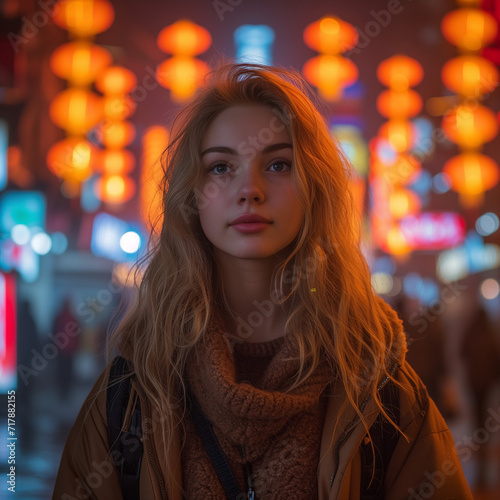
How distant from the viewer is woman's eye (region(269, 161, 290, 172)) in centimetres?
119

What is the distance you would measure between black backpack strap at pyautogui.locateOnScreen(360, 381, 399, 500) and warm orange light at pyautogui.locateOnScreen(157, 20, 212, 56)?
3.61 meters

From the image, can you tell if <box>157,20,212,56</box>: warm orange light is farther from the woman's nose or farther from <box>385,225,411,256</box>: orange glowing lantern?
<box>385,225,411,256</box>: orange glowing lantern

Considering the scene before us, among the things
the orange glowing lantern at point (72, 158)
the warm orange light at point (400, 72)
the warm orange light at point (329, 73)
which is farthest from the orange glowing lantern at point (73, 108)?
the warm orange light at point (400, 72)

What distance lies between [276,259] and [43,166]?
4.63m

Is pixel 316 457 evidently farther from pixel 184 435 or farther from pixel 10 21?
pixel 10 21

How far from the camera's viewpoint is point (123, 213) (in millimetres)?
6484

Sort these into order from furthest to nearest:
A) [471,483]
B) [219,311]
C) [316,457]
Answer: [471,483], [219,311], [316,457]

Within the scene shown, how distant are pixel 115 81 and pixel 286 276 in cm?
397

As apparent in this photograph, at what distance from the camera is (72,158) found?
16.4 ft

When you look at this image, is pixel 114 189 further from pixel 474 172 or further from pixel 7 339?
pixel 474 172

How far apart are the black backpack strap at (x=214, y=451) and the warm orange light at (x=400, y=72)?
447 cm

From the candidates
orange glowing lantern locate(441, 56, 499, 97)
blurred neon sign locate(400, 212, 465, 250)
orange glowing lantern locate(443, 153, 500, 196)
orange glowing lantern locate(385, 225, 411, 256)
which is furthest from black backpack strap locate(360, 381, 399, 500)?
blurred neon sign locate(400, 212, 465, 250)

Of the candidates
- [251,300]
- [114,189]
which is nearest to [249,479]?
[251,300]

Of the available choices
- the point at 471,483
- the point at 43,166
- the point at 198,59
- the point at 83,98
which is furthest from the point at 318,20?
the point at 471,483
